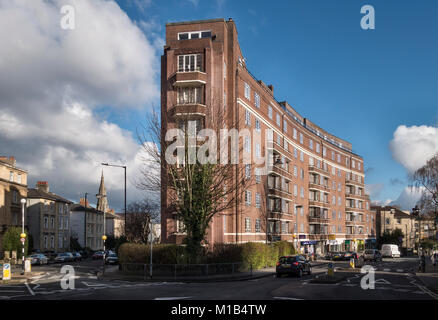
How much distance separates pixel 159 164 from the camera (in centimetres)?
3525

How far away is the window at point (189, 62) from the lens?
139ft

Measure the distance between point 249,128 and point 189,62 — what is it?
1059cm

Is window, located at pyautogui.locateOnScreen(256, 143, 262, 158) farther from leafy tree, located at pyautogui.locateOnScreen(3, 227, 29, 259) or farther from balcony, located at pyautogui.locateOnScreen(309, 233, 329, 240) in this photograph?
leafy tree, located at pyautogui.locateOnScreen(3, 227, 29, 259)

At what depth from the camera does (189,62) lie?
42.4m

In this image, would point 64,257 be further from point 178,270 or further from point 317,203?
point 317,203

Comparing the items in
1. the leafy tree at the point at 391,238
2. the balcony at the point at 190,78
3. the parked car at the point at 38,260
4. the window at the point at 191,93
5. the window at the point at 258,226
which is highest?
the balcony at the point at 190,78

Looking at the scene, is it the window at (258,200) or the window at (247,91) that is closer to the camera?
the window at (247,91)

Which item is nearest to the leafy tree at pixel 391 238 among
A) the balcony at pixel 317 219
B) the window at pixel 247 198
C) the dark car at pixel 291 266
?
the balcony at pixel 317 219

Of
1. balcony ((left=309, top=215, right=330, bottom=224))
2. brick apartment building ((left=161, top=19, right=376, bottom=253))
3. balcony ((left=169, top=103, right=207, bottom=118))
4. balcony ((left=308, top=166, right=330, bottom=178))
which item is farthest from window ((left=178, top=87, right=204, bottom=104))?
balcony ((left=309, top=215, right=330, bottom=224))

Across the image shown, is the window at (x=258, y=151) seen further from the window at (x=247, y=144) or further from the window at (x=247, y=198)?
the window at (x=247, y=198)

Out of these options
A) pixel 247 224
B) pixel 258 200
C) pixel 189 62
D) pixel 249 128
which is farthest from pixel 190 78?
pixel 258 200

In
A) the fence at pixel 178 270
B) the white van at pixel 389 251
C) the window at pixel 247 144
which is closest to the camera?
the fence at pixel 178 270
